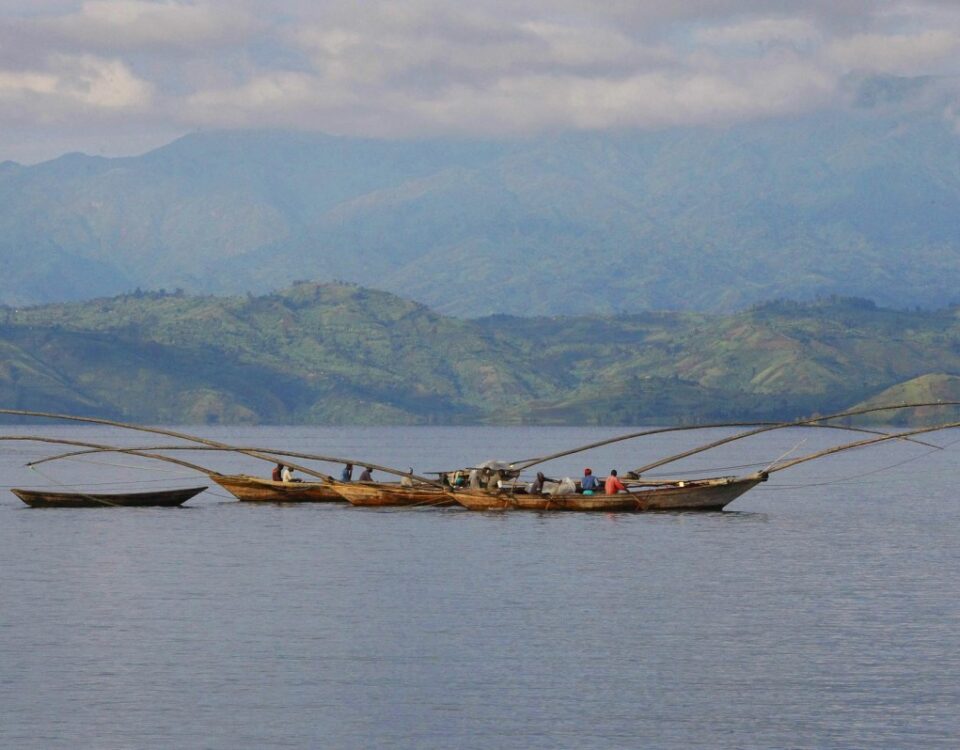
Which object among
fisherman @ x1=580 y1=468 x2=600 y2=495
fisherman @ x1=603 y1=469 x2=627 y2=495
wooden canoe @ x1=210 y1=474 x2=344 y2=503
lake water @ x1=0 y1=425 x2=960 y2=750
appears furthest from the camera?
wooden canoe @ x1=210 y1=474 x2=344 y2=503

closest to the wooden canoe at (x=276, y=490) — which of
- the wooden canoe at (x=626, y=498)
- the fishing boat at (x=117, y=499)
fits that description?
the fishing boat at (x=117, y=499)

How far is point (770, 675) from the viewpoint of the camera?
1962 inches

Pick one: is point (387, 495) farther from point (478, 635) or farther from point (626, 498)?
point (478, 635)

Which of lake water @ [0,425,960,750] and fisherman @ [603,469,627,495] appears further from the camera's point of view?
fisherman @ [603,469,627,495]

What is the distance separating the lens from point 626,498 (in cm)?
9775

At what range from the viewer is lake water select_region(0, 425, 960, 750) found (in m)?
43.1

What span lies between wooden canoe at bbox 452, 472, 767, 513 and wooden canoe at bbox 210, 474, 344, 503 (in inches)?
461

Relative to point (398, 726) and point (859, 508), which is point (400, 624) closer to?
point (398, 726)

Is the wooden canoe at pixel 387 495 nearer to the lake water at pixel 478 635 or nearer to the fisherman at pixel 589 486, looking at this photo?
the lake water at pixel 478 635

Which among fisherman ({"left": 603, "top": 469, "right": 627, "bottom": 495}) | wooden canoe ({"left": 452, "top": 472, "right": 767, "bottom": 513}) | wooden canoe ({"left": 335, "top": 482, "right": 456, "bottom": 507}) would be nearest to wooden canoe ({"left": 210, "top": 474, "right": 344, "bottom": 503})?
wooden canoe ({"left": 335, "top": 482, "right": 456, "bottom": 507})

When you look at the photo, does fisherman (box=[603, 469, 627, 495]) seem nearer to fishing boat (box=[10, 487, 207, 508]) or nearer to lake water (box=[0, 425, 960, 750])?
lake water (box=[0, 425, 960, 750])

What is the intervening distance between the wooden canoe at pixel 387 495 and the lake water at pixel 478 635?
314cm

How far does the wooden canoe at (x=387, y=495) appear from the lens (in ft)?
344

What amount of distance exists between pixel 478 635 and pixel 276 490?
188 feet
